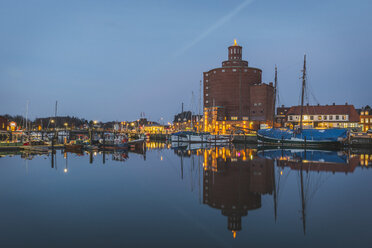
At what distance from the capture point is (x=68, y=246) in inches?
391

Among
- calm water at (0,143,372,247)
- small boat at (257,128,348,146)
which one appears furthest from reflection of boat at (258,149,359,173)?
small boat at (257,128,348,146)

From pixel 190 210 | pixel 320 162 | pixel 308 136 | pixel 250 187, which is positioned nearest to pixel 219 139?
pixel 308 136

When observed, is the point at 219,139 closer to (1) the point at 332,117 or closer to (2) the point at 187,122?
(1) the point at 332,117

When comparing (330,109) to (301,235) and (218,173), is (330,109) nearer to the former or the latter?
(218,173)

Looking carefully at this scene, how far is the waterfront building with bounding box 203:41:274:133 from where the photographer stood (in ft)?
329

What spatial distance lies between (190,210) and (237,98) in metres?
93.9

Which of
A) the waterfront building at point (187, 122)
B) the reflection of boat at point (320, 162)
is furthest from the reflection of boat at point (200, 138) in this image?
the reflection of boat at point (320, 162)

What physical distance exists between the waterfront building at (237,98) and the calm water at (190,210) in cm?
7685

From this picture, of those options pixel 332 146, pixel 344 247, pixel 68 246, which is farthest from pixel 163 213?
pixel 332 146

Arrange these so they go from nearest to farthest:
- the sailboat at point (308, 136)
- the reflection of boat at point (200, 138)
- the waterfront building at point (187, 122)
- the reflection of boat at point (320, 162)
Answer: the reflection of boat at point (320, 162)
the sailboat at point (308, 136)
the reflection of boat at point (200, 138)
the waterfront building at point (187, 122)

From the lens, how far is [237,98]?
104938 millimetres

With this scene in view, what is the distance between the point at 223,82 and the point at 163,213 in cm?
9692

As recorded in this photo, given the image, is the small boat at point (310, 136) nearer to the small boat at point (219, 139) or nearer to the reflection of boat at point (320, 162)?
the small boat at point (219, 139)

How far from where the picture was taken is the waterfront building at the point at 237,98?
→ 329 feet
